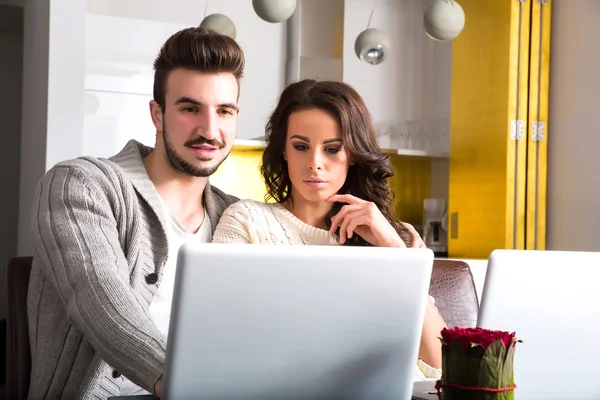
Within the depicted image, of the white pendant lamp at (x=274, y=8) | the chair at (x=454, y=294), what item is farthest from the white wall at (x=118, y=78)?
the chair at (x=454, y=294)

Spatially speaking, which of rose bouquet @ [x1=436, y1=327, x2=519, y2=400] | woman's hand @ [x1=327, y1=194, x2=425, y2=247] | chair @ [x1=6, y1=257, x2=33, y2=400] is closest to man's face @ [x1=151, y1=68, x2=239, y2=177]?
woman's hand @ [x1=327, y1=194, x2=425, y2=247]

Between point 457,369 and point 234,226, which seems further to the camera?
point 234,226

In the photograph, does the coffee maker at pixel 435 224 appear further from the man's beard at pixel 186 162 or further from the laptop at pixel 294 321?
the laptop at pixel 294 321

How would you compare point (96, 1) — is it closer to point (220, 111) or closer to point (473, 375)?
point (220, 111)

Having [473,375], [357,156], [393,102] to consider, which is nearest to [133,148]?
[357,156]

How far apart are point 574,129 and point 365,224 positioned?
2.48m

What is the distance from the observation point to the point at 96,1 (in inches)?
176

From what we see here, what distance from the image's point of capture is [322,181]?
1911 mm

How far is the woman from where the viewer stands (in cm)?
184

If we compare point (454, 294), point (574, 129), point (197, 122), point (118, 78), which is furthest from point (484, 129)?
point (197, 122)

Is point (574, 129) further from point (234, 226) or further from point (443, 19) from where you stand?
point (234, 226)

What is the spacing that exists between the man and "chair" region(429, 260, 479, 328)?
585 mm

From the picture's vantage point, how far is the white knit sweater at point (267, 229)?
1851 mm

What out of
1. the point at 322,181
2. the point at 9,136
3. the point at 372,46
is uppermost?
the point at 372,46
